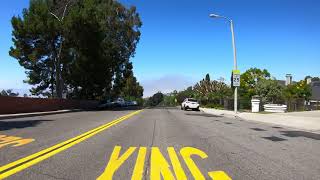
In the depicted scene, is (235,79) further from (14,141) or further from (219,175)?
(219,175)

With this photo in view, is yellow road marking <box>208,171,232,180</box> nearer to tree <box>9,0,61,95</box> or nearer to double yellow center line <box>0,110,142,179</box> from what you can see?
double yellow center line <box>0,110,142,179</box>

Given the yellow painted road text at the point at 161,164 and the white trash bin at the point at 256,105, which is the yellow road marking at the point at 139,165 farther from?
the white trash bin at the point at 256,105

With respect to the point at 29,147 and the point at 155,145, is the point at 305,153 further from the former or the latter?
the point at 29,147

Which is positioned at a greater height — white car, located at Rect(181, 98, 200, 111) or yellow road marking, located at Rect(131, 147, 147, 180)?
white car, located at Rect(181, 98, 200, 111)

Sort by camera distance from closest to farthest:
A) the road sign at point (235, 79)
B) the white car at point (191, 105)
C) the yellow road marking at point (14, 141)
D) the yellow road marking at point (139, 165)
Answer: the yellow road marking at point (139, 165), the yellow road marking at point (14, 141), the road sign at point (235, 79), the white car at point (191, 105)

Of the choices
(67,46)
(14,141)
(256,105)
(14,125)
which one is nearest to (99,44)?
(67,46)

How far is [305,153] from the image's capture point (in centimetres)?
1195

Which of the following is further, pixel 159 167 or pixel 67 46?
pixel 67 46

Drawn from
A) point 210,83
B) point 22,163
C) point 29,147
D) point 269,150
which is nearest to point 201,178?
point 22,163

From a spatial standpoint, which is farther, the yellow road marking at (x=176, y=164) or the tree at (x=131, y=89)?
the tree at (x=131, y=89)

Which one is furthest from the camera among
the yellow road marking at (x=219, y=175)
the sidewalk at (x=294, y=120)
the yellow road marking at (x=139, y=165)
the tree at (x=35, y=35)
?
the tree at (x=35, y=35)

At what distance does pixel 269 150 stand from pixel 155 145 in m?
3.24

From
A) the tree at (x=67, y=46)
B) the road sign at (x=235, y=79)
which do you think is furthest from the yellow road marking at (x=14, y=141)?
the tree at (x=67, y=46)

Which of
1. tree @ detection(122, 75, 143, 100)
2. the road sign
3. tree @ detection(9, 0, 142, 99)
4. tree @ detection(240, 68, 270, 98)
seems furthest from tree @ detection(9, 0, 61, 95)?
tree @ detection(122, 75, 143, 100)
